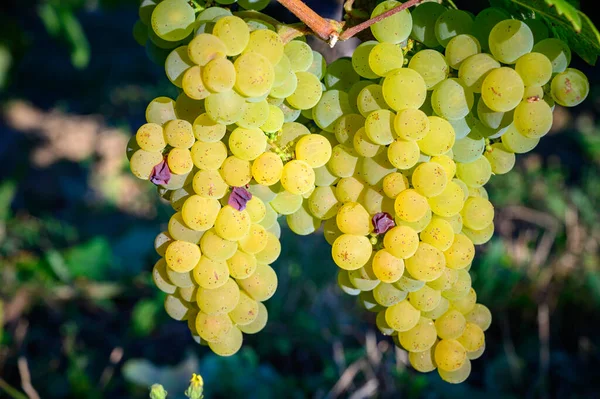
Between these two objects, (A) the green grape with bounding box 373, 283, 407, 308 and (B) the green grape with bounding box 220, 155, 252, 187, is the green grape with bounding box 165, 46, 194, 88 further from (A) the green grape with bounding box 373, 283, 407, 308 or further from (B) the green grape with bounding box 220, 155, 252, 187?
(A) the green grape with bounding box 373, 283, 407, 308

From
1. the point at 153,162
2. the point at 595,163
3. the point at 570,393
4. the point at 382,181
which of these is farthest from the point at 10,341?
the point at 595,163

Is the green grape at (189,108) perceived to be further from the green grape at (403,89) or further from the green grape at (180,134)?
the green grape at (403,89)

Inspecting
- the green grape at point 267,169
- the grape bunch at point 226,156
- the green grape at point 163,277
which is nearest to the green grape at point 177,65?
Answer: the grape bunch at point 226,156

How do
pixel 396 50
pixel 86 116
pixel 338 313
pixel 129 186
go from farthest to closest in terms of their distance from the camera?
pixel 86 116
pixel 129 186
pixel 338 313
pixel 396 50

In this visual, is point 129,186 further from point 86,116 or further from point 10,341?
point 10,341

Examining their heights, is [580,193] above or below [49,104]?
above

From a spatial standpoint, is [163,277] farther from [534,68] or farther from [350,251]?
[534,68]

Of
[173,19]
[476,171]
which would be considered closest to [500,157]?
[476,171]
